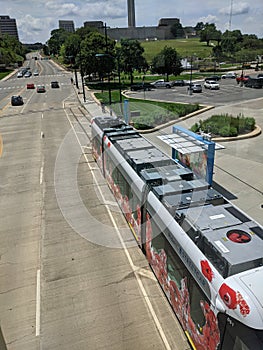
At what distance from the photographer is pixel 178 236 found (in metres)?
6.72

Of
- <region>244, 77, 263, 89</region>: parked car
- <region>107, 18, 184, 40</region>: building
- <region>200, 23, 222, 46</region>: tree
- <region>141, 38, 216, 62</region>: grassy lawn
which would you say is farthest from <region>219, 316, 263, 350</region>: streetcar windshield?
<region>107, 18, 184, 40</region>: building

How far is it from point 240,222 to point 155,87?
51.9m

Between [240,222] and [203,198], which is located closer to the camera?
[240,222]

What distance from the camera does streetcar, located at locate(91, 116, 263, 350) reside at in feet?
16.2

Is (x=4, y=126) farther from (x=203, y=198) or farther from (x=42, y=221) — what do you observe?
(x=203, y=198)

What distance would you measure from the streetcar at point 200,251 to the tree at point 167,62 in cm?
5364

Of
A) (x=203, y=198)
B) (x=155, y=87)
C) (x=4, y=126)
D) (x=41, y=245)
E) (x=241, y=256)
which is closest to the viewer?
(x=241, y=256)

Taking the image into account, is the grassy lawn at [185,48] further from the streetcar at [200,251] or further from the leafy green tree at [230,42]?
the streetcar at [200,251]

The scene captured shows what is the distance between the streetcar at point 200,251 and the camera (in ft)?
16.2

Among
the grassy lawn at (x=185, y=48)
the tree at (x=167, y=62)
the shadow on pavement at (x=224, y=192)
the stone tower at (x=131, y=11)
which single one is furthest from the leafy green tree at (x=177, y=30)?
the shadow on pavement at (x=224, y=192)

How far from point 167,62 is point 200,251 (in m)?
58.8

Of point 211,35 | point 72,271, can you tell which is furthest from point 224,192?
point 211,35

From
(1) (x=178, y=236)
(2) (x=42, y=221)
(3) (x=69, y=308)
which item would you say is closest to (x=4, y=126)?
(2) (x=42, y=221)

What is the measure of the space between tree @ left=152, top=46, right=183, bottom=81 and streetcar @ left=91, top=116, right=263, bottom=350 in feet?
176
